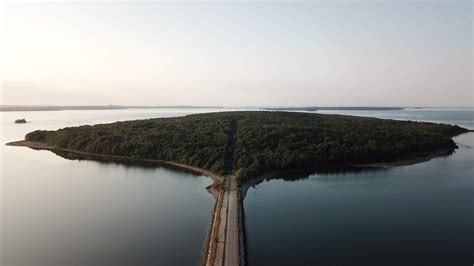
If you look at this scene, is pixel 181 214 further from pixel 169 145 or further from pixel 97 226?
pixel 169 145

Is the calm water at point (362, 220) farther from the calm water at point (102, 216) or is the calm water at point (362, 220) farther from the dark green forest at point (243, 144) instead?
the dark green forest at point (243, 144)

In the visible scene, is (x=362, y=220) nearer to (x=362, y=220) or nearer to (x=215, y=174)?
(x=362, y=220)

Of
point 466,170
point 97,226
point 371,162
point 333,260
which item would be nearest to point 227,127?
point 371,162

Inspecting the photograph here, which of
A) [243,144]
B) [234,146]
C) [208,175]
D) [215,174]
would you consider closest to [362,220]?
[215,174]

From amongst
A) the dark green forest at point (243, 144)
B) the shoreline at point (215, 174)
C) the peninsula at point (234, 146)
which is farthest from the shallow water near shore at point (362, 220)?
the dark green forest at point (243, 144)

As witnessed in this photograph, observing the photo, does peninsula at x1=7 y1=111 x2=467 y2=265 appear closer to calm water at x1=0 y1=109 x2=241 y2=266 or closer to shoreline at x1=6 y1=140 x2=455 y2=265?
shoreline at x1=6 y1=140 x2=455 y2=265

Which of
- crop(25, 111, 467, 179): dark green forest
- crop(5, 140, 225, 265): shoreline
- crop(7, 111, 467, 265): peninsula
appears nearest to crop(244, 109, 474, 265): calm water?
crop(5, 140, 225, 265): shoreline
